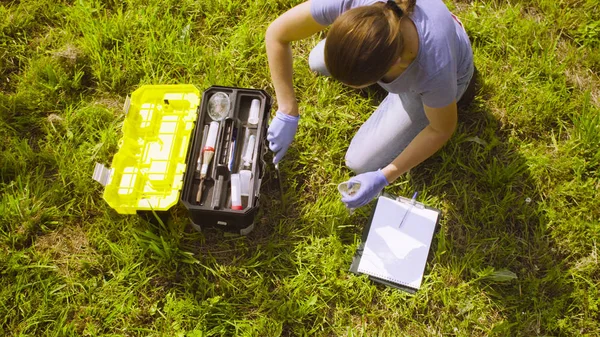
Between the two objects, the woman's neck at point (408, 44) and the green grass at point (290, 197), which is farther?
the green grass at point (290, 197)

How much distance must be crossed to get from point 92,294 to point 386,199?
1.80m

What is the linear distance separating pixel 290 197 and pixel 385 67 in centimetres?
125

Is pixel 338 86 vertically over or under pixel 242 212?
over

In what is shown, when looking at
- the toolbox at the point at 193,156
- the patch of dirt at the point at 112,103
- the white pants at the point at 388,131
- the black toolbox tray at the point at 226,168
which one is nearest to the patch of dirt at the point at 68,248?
the toolbox at the point at 193,156

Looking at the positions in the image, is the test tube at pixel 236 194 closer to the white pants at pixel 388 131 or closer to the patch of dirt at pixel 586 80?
the white pants at pixel 388 131

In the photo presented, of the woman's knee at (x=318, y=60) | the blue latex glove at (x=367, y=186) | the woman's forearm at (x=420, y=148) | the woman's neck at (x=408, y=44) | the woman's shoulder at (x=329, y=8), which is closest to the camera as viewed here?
the woman's neck at (x=408, y=44)

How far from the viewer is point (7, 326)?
241cm

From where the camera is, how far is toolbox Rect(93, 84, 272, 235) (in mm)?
2367

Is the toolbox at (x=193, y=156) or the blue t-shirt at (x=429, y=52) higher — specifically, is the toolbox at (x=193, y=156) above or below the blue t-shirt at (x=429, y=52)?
below

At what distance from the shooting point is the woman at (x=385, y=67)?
163 cm

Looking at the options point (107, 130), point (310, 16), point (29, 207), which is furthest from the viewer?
point (107, 130)

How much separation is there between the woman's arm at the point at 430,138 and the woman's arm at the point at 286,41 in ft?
2.21

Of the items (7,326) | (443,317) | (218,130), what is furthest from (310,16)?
(7,326)

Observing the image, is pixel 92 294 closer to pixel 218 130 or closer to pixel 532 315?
pixel 218 130
